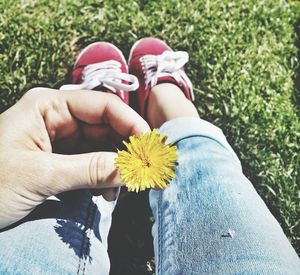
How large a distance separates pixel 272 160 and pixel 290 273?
103 cm

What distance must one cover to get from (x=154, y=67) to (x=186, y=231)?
1.27 m

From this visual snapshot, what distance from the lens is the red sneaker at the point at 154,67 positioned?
2.28m

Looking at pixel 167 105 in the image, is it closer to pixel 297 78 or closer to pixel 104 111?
pixel 104 111

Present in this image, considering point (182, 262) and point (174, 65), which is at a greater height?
point (174, 65)

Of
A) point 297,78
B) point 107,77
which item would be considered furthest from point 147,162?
point 297,78

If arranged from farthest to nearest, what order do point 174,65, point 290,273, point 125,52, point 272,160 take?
1. point 125,52
2. point 174,65
3. point 272,160
4. point 290,273

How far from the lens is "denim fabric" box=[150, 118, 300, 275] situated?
122 cm

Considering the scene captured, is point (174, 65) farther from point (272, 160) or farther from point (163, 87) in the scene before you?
point (272, 160)

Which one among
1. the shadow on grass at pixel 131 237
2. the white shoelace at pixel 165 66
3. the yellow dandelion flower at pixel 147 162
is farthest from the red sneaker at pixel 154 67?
the yellow dandelion flower at pixel 147 162

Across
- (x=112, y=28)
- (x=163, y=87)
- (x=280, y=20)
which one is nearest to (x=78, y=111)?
(x=163, y=87)

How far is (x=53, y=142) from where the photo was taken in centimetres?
167

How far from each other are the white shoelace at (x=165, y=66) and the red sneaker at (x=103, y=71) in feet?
0.41

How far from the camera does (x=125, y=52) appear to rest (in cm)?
250

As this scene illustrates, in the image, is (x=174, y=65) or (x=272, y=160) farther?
(x=174, y=65)
